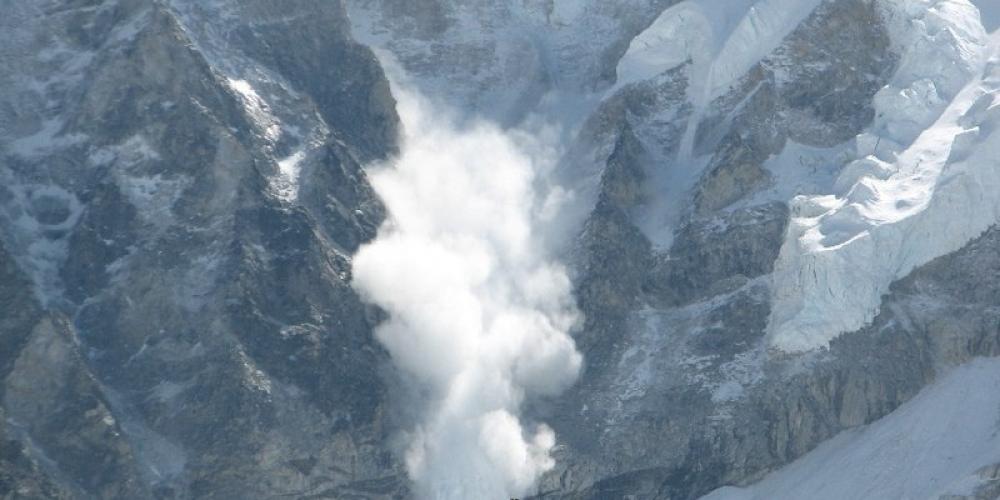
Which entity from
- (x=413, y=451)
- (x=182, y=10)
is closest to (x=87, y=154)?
(x=182, y=10)

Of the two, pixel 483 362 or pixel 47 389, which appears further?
pixel 483 362

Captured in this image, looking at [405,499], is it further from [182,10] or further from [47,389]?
[182,10]

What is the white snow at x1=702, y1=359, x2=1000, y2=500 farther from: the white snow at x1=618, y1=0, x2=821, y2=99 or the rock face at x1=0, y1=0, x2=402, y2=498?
the white snow at x1=618, y1=0, x2=821, y2=99

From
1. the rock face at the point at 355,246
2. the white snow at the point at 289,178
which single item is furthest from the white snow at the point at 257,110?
the white snow at the point at 289,178

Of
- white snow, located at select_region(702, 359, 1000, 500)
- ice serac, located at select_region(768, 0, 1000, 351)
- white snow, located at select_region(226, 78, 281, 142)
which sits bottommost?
white snow, located at select_region(702, 359, 1000, 500)

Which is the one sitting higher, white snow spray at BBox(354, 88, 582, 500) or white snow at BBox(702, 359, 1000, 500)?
white snow spray at BBox(354, 88, 582, 500)

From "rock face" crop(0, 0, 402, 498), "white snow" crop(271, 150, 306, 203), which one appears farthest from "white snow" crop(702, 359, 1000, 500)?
"white snow" crop(271, 150, 306, 203)

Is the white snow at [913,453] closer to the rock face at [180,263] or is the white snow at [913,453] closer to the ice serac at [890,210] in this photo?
the ice serac at [890,210]
